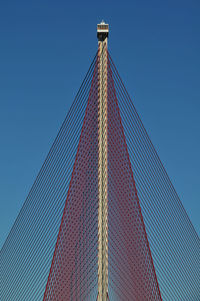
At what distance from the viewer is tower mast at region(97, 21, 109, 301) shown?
13953 mm

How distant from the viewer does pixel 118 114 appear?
54.2 feet

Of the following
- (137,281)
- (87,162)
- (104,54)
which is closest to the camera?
(137,281)

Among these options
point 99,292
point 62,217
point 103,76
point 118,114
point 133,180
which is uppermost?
point 103,76

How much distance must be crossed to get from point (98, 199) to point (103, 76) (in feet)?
15.0

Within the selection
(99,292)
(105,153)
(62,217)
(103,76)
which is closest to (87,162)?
(105,153)

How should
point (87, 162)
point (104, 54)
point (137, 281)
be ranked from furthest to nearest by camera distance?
point (104, 54), point (87, 162), point (137, 281)

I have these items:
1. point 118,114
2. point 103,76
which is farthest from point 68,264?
point 103,76

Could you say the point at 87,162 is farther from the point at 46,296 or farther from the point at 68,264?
the point at 46,296

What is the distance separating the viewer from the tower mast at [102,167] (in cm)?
1395

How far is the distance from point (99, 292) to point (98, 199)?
2.84 meters

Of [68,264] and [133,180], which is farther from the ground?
[133,180]

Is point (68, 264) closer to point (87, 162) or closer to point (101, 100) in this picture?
point (87, 162)

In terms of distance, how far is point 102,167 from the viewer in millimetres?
15406

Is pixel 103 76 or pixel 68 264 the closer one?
pixel 68 264
